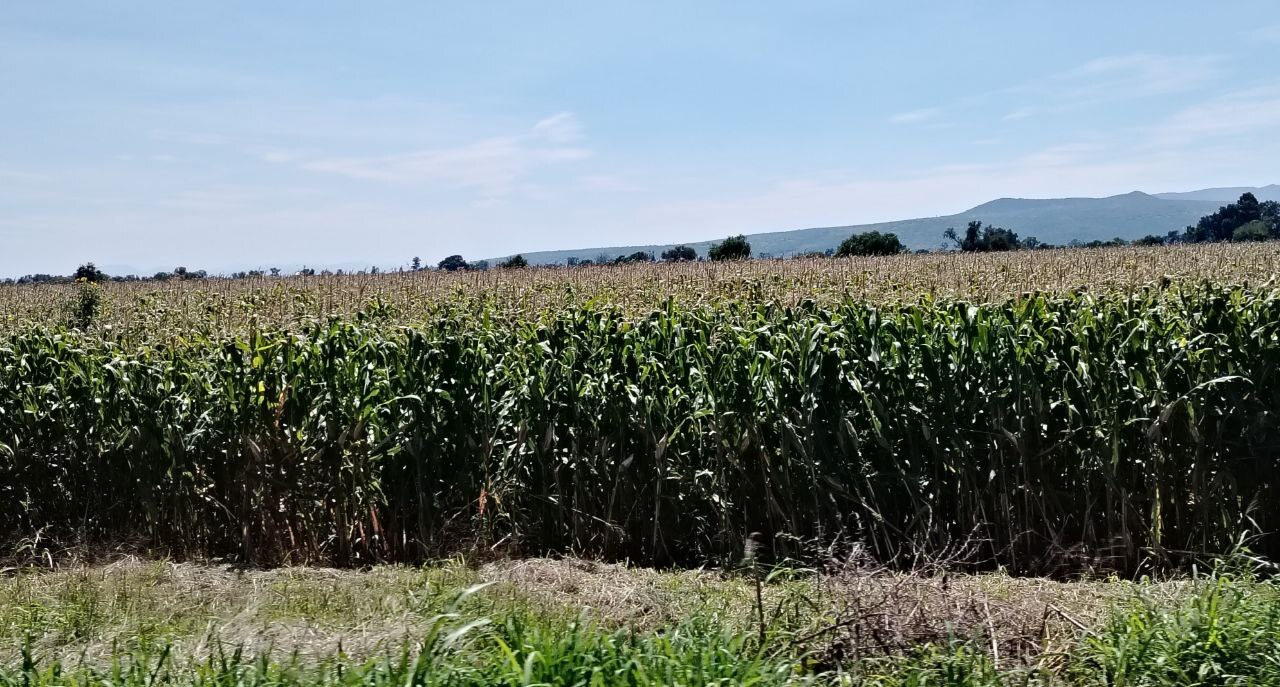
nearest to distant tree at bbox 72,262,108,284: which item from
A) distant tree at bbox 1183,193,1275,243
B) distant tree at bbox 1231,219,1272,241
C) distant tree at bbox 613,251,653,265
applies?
distant tree at bbox 613,251,653,265

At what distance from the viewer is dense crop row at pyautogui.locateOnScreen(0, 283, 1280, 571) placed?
19.2ft

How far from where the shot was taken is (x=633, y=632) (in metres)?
4.20

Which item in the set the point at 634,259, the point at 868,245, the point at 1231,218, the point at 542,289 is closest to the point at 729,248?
the point at 634,259

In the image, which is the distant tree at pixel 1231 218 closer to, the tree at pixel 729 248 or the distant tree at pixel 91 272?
the tree at pixel 729 248

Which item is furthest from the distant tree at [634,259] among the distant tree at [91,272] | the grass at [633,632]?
the grass at [633,632]

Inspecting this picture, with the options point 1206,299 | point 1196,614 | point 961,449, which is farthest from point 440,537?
point 1206,299

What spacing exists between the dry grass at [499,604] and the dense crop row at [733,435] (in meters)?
0.51

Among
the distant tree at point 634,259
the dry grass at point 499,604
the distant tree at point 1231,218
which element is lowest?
the dry grass at point 499,604

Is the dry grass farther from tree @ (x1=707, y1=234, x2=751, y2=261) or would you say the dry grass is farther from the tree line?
tree @ (x1=707, y1=234, x2=751, y2=261)

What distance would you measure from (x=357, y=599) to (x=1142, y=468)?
4.63 m

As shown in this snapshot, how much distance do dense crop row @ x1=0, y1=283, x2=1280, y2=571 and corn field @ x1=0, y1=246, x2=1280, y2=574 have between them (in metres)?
0.02

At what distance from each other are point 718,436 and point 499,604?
1.87m

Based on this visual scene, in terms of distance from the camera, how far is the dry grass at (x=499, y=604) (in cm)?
414

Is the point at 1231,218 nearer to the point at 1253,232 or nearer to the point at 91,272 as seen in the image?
the point at 1253,232
